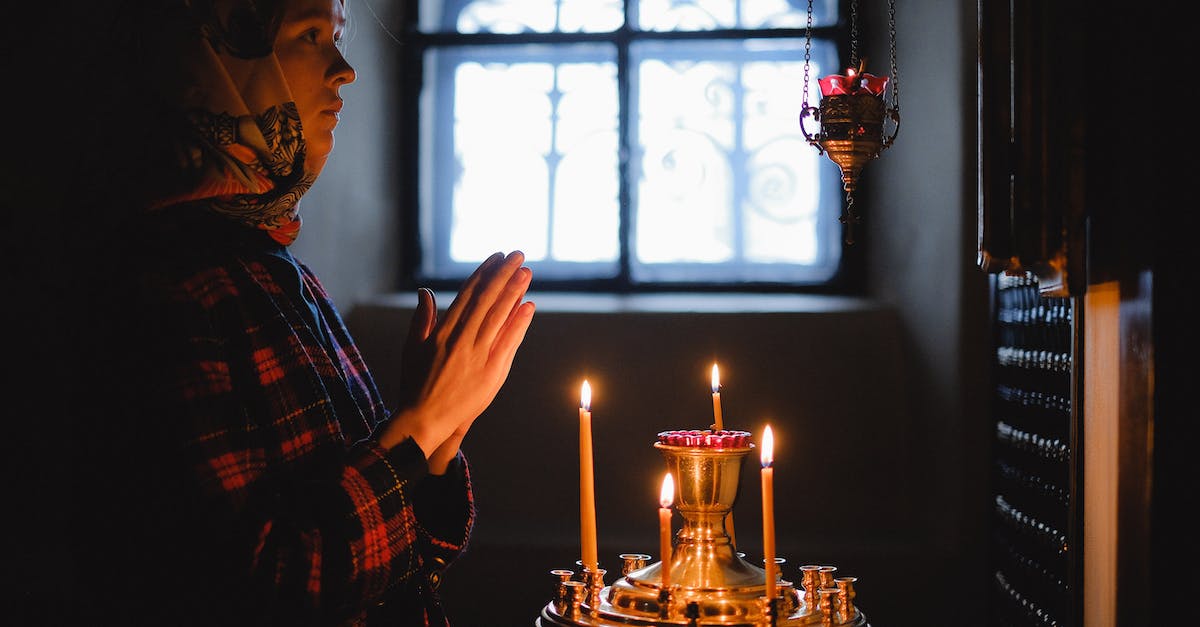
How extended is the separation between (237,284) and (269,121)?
238 mm

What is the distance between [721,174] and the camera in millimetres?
4082

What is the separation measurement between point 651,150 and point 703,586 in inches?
111

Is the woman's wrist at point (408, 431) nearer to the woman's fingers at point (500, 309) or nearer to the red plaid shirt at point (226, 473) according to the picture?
the red plaid shirt at point (226, 473)

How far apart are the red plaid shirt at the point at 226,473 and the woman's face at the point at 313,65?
0.68ft

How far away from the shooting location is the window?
160 inches

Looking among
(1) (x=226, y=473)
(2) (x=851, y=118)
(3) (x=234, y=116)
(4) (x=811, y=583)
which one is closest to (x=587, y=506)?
(4) (x=811, y=583)

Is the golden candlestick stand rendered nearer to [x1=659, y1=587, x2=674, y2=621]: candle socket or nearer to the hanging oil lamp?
[x1=659, y1=587, x2=674, y2=621]: candle socket

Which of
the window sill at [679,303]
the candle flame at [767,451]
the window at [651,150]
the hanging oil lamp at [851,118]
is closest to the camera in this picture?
the candle flame at [767,451]

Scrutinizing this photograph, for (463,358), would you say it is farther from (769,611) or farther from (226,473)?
(769,611)

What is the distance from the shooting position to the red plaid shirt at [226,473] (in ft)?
4.36

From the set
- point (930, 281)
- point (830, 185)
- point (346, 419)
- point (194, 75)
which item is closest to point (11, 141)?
point (194, 75)

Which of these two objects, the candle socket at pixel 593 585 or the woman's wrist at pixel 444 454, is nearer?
the candle socket at pixel 593 585

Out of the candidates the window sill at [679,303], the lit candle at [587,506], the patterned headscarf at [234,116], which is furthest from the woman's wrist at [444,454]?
the window sill at [679,303]

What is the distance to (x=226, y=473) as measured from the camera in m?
1.35
